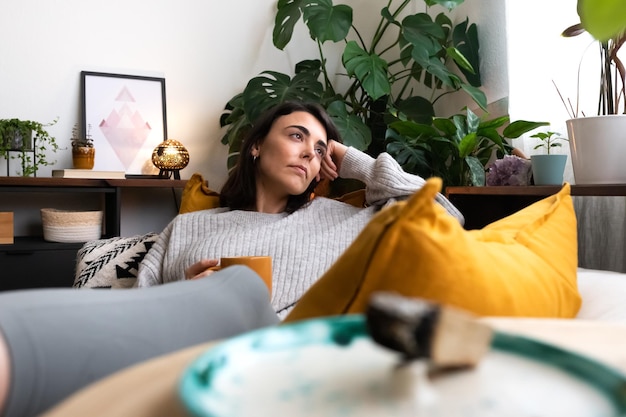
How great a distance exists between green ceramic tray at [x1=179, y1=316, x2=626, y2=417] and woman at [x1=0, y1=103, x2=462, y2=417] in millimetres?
258

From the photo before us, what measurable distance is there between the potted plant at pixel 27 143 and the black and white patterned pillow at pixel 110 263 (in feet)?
3.76

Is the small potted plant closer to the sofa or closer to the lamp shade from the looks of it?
the sofa

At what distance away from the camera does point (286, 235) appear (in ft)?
5.39

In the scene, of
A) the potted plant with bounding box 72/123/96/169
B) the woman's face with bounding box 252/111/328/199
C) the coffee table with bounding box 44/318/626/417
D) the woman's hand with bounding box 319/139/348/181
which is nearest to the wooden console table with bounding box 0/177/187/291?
the potted plant with bounding box 72/123/96/169

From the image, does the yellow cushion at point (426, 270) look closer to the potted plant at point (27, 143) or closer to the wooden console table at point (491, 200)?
the wooden console table at point (491, 200)

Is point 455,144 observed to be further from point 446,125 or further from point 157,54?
point 157,54

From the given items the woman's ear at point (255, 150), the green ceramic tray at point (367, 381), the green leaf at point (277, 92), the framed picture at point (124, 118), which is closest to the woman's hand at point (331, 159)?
the woman's ear at point (255, 150)

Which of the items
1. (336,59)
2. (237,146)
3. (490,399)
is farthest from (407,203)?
(336,59)

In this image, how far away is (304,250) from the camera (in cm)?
159

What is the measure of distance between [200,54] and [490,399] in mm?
3086

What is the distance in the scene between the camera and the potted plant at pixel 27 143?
262 cm

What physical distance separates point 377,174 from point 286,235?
13.8 inches

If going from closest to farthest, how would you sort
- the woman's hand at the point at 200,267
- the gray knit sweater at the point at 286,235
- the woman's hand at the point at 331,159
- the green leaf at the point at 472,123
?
the woman's hand at the point at 200,267, the gray knit sweater at the point at 286,235, the woman's hand at the point at 331,159, the green leaf at the point at 472,123

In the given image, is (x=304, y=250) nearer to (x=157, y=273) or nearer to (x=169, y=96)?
(x=157, y=273)
